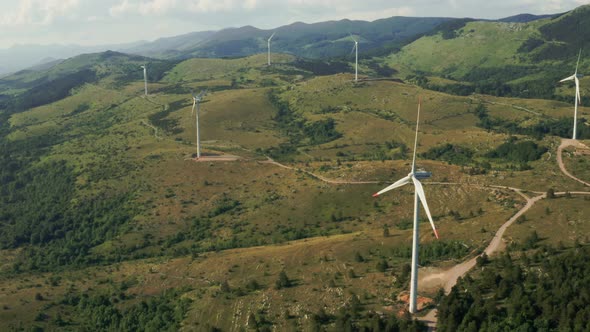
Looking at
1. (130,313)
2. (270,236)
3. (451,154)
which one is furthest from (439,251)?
(451,154)

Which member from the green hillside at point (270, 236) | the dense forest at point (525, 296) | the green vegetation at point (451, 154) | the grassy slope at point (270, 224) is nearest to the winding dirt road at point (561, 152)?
the green hillside at point (270, 236)

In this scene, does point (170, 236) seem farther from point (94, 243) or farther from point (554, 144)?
point (554, 144)

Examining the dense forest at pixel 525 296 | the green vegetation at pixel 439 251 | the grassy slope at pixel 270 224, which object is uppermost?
the dense forest at pixel 525 296

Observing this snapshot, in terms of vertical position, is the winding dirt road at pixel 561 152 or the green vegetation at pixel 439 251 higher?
the winding dirt road at pixel 561 152

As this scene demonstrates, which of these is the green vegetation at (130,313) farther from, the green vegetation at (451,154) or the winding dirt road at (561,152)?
the green vegetation at (451,154)

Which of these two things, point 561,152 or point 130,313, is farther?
point 561,152

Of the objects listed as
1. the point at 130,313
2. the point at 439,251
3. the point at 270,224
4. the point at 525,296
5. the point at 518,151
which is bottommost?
the point at 130,313

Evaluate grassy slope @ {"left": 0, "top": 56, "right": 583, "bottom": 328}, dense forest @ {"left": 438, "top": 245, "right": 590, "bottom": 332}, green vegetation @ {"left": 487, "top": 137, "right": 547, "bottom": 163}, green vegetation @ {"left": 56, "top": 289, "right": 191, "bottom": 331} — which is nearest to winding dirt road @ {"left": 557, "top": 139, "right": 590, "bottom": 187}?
grassy slope @ {"left": 0, "top": 56, "right": 583, "bottom": 328}

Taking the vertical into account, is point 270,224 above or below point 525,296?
below

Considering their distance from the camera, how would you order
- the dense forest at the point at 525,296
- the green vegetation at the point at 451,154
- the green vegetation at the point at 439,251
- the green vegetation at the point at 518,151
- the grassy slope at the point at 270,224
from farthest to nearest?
the green vegetation at the point at 451,154 → the green vegetation at the point at 518,151 → the green vegetation at the point at 439,251 → the grassy slope at the point at 270,224 → the dense forest at the point at 525,296

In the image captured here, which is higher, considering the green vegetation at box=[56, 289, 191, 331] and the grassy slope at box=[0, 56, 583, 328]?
the grassy slope at box=[0, 56, 583, 328]

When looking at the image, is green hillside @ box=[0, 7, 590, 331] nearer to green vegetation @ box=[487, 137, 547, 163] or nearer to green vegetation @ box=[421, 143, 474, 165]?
green vegetation @ box=[487, 137, 547, 163]

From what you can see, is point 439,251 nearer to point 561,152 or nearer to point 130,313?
point 130,313
